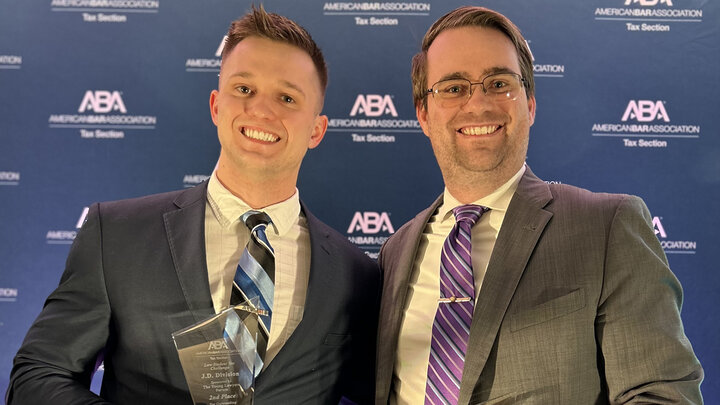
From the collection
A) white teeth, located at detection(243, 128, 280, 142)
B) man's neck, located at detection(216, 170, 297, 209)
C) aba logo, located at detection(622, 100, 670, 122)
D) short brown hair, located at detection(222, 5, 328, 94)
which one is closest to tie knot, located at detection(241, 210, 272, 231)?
man's neck, located at detection(216, 170, 297, 209)

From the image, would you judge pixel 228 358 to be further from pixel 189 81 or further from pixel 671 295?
pixel 189 81

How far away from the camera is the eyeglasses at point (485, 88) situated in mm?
2516

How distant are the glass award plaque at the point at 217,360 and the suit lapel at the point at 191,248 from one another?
0.29 metres

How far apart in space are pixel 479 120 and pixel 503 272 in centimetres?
64

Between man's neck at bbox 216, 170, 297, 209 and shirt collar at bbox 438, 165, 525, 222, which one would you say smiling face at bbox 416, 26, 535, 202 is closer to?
shirt collar at bbox 438, 165, 525, 222

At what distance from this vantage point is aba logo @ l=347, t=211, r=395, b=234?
3873 millimetres

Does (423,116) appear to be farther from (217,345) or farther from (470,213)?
(217,345)

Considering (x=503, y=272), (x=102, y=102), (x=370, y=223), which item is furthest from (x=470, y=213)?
(x=102, y=102)

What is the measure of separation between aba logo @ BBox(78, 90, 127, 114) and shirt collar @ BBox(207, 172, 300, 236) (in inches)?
68.6

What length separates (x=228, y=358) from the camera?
1.82m

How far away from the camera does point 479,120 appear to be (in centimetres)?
247

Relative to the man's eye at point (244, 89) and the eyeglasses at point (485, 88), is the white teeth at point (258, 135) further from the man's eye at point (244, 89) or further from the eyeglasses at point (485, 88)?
the eyeglasses at point (485, 88)

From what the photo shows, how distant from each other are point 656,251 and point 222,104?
171 centimetres

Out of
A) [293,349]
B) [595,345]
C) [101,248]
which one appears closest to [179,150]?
[101,248]
